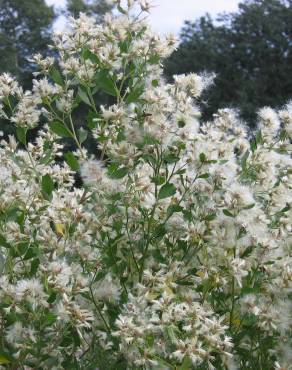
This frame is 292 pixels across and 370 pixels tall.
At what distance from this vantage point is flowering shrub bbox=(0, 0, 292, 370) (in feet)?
5.99

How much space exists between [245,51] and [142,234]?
68.6 feet

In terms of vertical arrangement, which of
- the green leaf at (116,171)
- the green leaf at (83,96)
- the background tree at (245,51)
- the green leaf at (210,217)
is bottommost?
the background tree at (245,51)

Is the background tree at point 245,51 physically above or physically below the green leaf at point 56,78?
below

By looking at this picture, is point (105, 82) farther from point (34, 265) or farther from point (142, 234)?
point (34, 265)

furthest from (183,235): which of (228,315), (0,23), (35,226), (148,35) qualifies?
(0,23)

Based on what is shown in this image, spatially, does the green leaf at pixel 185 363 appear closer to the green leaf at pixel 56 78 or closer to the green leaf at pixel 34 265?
the green leaf at pixel 34 265

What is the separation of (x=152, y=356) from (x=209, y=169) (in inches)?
23.7

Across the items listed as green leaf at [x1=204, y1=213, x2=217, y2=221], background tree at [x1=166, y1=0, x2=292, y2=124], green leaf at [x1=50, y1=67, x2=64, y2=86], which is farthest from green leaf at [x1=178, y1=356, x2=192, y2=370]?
background tree at [x1=166, y1=0, x2=292, y2=124]

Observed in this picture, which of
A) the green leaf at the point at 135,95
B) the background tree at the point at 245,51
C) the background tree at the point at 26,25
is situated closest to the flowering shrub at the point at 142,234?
the green leaf at the point at 135,95

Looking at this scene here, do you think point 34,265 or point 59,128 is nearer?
point 34,265

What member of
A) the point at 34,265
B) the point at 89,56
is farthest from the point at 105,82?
the point at 34,265

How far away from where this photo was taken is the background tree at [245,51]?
21094 millimetres

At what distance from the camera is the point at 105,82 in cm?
218

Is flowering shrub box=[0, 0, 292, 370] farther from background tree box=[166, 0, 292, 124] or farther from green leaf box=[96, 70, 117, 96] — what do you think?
background tree box=[166, 0, 292, 124]
